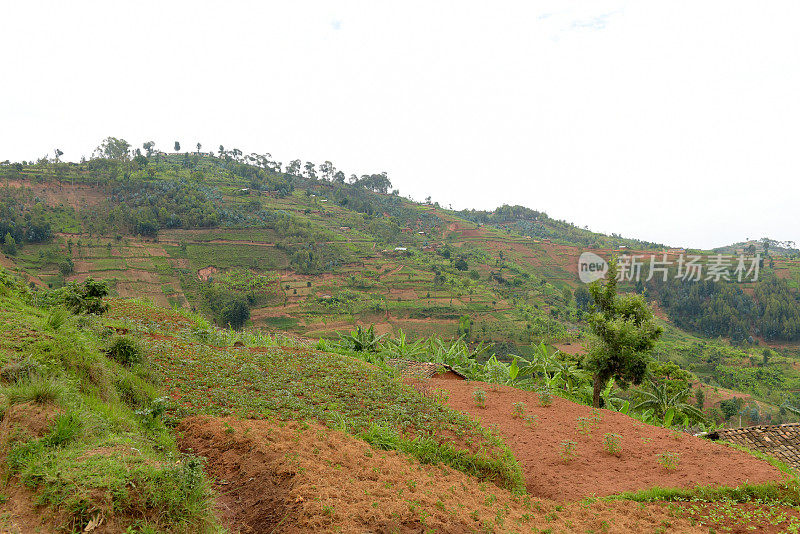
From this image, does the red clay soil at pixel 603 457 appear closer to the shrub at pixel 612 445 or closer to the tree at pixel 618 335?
the shrub at pixel 612 445

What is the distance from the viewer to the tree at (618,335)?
1011cm

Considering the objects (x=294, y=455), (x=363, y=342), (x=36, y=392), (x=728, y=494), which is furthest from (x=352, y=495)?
(x=363, y=342)

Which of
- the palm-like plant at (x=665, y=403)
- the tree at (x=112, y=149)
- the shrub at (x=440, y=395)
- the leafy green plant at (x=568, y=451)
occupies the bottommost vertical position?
the palm-like plant at (x=665, y=403)

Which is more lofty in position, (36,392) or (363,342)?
(36,392)

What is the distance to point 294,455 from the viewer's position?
4.86 m

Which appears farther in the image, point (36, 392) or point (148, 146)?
point (148, 146)

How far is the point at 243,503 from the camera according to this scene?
4.31 m

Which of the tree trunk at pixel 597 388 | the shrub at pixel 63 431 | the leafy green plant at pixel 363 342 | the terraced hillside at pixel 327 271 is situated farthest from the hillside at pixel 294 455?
the terraced hillside at pixel 327 271

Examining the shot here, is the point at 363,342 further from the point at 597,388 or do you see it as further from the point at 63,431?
the point at 63,431

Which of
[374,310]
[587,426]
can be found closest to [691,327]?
[374,310]

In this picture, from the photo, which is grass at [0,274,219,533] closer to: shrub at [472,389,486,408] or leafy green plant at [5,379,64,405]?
leafy green plant at [5,379,64,405]

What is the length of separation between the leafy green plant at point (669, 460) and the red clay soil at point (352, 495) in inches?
52.0

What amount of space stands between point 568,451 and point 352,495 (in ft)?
13.4

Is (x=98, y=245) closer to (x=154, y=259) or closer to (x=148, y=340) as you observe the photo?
(x=154, y=259)
